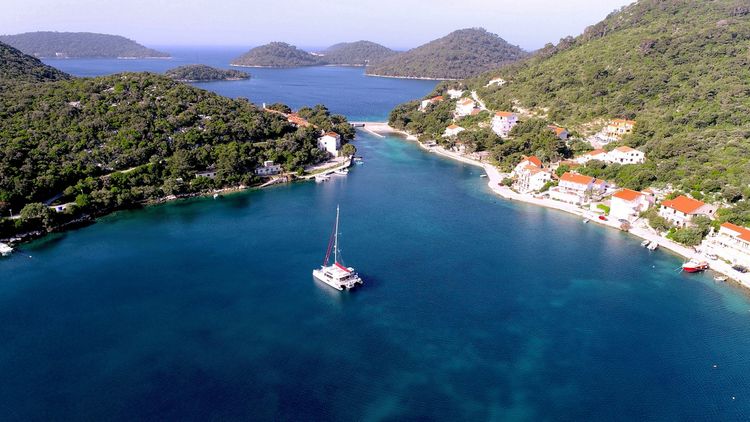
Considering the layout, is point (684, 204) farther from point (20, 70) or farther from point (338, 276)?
point (20, 70)

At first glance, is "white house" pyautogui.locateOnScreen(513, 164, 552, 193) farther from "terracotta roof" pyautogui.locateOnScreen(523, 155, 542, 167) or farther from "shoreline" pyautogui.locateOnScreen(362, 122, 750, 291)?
"shoreline" pyautogui.locateOnScreen(362, 122, 750, 291)

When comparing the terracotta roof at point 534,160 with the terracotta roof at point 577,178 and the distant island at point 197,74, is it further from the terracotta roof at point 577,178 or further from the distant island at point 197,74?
the distant island at point 197,74

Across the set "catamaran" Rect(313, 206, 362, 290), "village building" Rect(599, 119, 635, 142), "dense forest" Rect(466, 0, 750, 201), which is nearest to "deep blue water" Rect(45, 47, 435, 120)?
"dense forest" Rect(466, 0, 750, 201)

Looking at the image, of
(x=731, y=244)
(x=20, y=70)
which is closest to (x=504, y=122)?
(x=731, y=244)

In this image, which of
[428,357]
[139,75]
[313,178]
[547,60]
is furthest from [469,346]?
[547,60]

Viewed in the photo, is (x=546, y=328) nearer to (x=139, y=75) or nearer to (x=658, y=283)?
(x=658, y=283)
